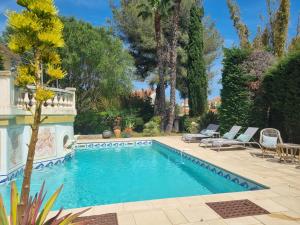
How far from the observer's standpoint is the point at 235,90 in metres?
15.3

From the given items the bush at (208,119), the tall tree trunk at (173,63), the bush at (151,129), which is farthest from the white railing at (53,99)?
the bush at (208,119)

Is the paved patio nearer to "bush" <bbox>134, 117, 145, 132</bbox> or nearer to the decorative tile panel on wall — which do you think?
the decorative tile panel on wall

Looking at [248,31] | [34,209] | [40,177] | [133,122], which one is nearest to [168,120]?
[133,122]

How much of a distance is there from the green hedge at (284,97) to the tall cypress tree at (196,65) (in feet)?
29.9

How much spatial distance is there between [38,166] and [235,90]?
10.4m

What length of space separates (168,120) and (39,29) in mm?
20241

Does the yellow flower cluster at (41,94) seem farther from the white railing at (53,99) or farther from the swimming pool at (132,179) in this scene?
the white railing at (53,99)

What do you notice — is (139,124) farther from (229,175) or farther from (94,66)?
(229,175)

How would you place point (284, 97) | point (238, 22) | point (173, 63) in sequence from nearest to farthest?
point (284, 97) → point (173, 63) → point (238, 22)

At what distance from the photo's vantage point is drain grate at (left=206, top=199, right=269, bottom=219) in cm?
524

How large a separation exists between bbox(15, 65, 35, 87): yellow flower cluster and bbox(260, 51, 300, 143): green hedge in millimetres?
11243

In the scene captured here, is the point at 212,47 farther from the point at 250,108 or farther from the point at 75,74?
the point at 250,108

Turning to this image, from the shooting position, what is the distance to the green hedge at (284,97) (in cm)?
1173

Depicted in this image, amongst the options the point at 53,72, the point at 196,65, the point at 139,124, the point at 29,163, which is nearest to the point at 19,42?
the point at 53,72
